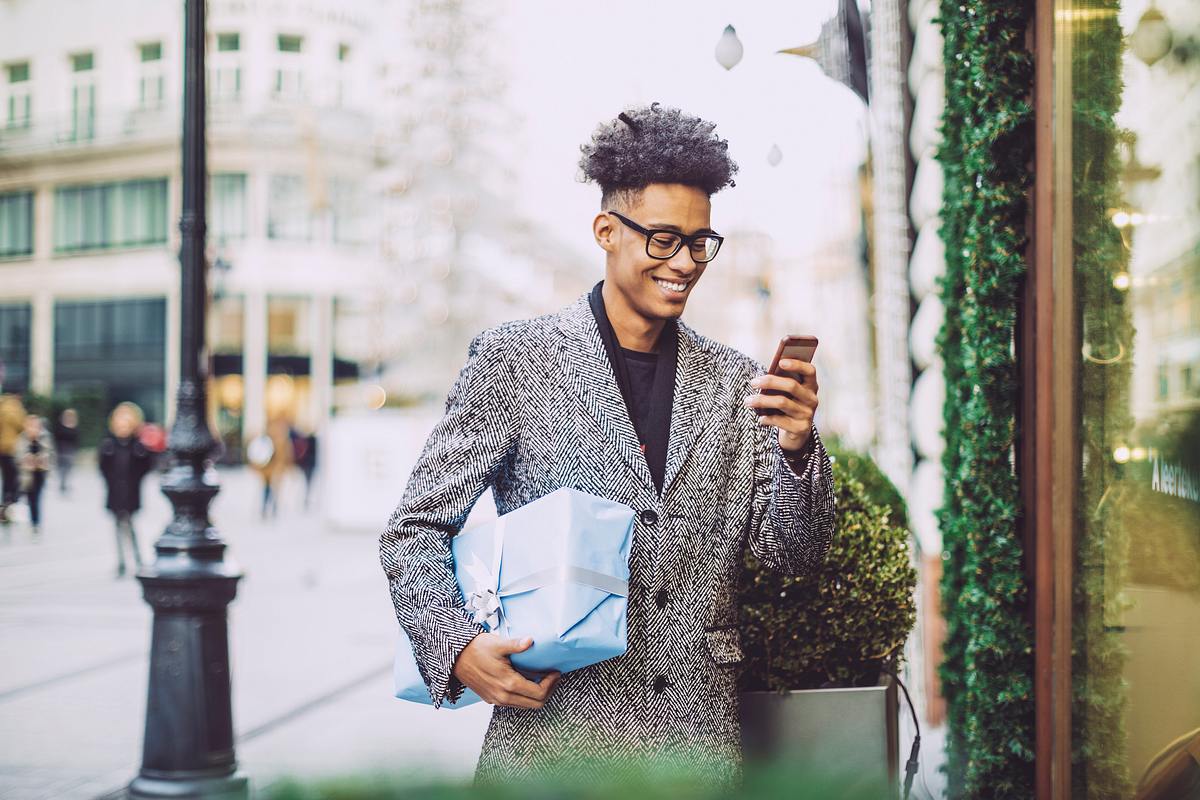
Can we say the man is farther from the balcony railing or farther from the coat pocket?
the balcony railing

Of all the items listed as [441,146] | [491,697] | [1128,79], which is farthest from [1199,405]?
[441,146]

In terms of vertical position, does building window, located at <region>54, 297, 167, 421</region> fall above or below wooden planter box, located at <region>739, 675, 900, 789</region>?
above

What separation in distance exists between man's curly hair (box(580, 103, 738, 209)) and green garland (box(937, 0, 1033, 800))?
57.6 inches

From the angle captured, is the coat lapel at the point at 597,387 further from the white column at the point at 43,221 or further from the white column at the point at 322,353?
the white column at the point at 322,353

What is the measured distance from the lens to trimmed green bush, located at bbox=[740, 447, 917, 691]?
2967mm

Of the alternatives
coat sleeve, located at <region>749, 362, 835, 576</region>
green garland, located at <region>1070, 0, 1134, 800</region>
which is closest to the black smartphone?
coat sleeve, located at <region>749, 362, 835, 576</region>

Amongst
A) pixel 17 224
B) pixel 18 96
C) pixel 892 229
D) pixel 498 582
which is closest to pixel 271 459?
pixel 18 96

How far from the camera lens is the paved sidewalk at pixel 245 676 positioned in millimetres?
3745

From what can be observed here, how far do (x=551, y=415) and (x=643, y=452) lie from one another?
7.9 inches

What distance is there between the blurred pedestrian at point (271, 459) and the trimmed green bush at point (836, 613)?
755 inches

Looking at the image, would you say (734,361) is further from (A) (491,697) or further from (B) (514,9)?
(B) (514,9)

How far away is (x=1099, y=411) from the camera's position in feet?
10.4

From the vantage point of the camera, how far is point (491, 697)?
2.12 metres

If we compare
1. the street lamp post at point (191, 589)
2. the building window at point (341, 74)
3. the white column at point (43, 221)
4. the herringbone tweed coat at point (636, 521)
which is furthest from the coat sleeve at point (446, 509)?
the white column at point (43, 221)
